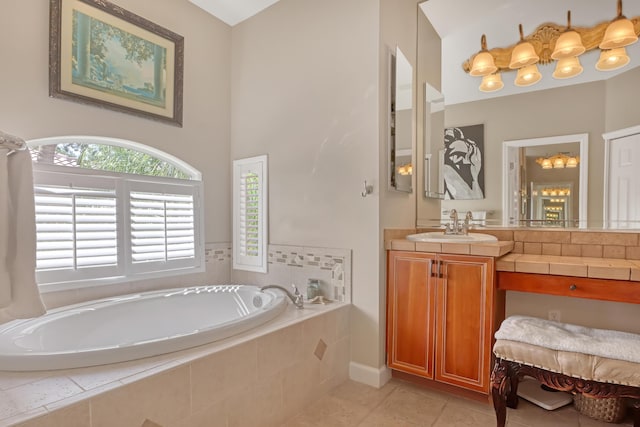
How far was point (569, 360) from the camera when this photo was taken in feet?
4.96

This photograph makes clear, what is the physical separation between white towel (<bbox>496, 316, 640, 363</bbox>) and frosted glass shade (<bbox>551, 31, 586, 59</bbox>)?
166 cm

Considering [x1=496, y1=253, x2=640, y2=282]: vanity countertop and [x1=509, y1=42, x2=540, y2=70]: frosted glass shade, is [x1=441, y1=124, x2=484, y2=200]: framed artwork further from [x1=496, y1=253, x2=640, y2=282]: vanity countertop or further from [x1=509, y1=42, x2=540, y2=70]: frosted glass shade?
[x1=496, y1=253, x2=640, y2=282]: vanity countertop

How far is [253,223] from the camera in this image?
10.0 ft

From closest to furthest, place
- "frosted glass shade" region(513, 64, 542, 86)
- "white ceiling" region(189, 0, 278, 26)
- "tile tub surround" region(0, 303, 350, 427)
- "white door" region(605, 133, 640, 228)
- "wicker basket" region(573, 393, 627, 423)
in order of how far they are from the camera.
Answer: "tile tub surround" region(0, 303, 350, 427)
"wicker basket" region(573, 393, 627, 423)
"white door" region(605, 133, 640, 228)
"frosted glass shade" region(513, 64, 542, 86)
"white ceiling" region(189, 0, 278, 26)

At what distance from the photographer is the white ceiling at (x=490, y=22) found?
212 centimetres

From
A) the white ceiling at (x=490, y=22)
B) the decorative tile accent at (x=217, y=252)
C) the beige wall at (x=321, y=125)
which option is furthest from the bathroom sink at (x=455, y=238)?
the decorative tile accent at (x=217, y=252)

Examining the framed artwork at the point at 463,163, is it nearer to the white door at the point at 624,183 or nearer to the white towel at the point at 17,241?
the white door at the point at 624,183

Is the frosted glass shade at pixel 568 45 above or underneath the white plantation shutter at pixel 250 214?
above

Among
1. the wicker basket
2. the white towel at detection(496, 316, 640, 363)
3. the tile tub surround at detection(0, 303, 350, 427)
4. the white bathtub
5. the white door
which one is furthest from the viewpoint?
the white door

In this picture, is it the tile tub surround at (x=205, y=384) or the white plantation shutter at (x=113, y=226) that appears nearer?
the tile tub surround at (x=205, y=384)

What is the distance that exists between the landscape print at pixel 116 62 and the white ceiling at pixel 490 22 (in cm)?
72

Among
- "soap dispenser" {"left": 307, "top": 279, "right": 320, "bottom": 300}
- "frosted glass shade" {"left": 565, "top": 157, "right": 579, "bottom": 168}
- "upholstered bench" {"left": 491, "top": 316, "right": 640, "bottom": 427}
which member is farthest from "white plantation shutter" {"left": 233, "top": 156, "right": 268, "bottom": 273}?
"frosted glass shade" {"left": 565, "top": 157, "right": 579, "bottom": 168}

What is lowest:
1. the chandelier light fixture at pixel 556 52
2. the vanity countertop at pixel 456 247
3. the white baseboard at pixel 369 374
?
the white baseboard at pixel 369 374

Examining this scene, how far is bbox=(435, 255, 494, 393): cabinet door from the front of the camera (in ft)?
6.45
